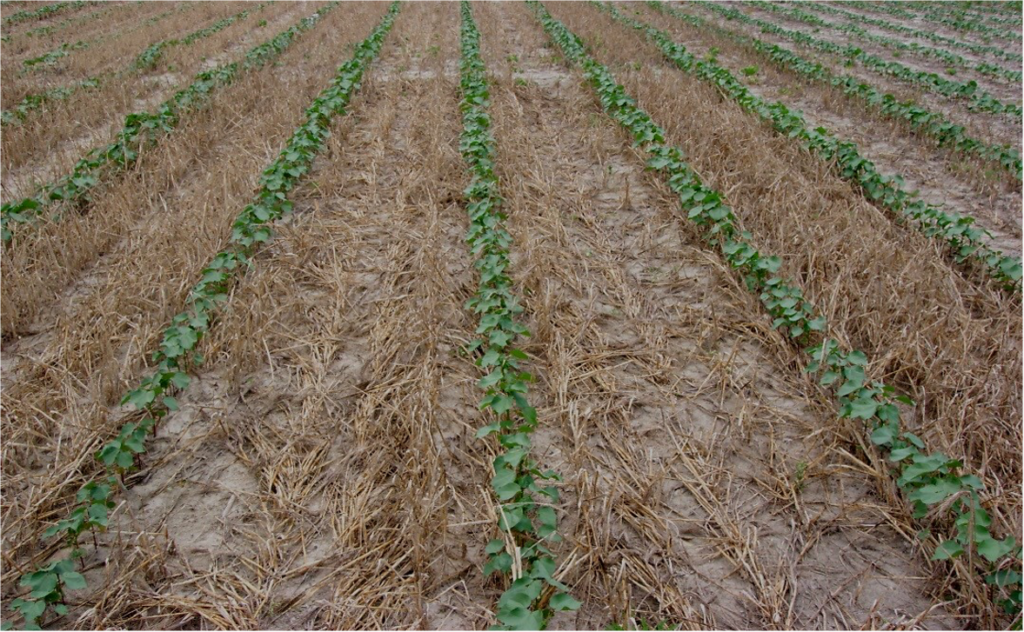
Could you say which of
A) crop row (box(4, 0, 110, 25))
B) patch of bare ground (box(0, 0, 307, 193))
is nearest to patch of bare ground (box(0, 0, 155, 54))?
crop row (box(4, 0, 110, 25))

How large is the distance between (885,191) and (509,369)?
4013 mm

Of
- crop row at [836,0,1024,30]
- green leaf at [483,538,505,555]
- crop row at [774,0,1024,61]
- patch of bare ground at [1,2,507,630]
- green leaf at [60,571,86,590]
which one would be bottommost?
patch of bare ground at [1,2,507,630]

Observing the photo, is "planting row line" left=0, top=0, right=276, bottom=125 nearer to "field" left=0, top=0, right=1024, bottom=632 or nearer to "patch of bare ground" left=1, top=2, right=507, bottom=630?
"field" left=0, top=0, right=1024, bottom=632

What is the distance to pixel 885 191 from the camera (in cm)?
525

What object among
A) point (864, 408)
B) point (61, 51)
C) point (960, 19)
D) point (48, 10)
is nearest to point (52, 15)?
point (48, 10)

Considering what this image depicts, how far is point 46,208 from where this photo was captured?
4.83 m

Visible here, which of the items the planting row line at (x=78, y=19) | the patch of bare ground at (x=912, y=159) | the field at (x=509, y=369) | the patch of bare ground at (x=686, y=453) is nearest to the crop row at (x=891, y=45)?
the patch of bare ground at (x=912, y=159)

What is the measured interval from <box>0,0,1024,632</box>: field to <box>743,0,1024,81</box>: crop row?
3256 mm

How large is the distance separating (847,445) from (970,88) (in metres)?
7.95

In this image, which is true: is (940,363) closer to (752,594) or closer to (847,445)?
(847,445)

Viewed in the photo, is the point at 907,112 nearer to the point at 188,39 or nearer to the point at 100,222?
the point at 100,222

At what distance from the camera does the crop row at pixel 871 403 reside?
2.27 metres

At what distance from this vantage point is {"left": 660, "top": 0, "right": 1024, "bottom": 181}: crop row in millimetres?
6141

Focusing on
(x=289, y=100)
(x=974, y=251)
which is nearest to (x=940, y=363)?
(x=974, y=251)
